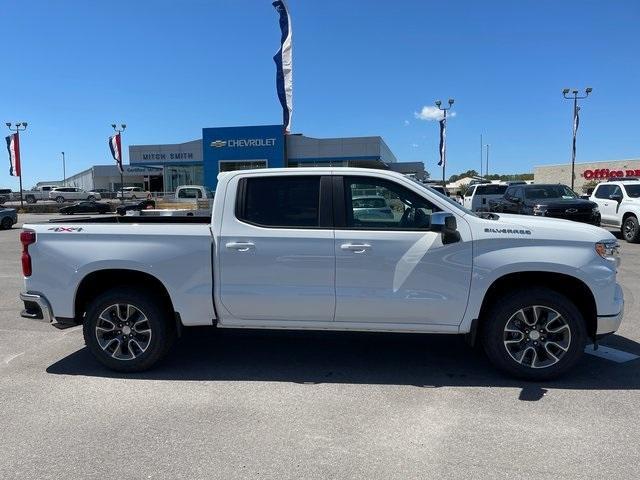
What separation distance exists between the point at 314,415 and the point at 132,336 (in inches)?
79.0

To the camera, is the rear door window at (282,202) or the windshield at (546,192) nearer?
the rear door window at (282,202)

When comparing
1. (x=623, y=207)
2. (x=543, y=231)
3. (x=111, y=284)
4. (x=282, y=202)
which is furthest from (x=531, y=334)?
(x=623, y=207)

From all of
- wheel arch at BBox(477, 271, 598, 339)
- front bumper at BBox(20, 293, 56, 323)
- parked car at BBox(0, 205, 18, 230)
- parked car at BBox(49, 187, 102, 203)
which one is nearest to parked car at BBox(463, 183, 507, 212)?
wheel arch at BBox(477, 271, 598, 339)

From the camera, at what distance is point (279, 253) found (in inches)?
187

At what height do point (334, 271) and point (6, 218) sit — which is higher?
point (334, 271)

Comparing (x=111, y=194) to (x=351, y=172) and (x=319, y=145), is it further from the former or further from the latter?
(x=351, y=172)

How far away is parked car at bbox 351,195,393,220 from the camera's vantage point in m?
4.83

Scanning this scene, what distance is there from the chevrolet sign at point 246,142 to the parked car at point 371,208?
129 feet

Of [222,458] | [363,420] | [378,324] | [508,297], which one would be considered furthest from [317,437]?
[508,297]

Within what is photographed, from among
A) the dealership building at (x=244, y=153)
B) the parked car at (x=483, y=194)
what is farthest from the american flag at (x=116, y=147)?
the parked car at (x=483, y=194)

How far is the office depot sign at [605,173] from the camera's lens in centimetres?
5441

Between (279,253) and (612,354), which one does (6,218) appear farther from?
(612,354)

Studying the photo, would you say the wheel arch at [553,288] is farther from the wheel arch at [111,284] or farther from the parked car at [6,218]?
the parked car at [6,218]

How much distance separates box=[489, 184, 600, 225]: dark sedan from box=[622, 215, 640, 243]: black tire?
2.52 ft
